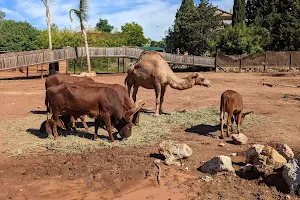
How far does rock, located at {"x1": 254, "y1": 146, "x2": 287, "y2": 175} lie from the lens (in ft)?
22.6

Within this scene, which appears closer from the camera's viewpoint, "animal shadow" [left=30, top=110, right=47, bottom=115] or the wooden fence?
"animal shadow" [left=30, top=110, right=47, bottom=115]

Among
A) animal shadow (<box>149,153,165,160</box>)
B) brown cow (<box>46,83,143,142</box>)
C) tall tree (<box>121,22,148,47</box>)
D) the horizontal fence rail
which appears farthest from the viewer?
tall tree (<box>121,22,148,47</box>)

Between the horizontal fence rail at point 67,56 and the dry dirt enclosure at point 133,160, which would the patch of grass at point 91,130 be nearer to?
the dry dirt enclosure at point 133,160

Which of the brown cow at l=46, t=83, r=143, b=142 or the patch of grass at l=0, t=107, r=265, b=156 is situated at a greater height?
the brown cow at l=46, t=83, r=143, b=142

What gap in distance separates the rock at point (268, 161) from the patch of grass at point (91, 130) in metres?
3.19

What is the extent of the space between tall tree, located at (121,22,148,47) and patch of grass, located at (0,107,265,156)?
64043mm

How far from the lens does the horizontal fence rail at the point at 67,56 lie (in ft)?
86.5

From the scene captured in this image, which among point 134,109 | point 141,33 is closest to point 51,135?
point 134,109

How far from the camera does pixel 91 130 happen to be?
10.8m

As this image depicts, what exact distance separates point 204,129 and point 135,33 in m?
69.9

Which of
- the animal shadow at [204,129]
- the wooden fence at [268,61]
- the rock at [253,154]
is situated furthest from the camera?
the wooden fence at [268,61]

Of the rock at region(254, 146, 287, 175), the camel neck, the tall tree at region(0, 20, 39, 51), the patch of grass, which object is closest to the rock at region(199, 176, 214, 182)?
the rock at region(254, 146, 287, 175)

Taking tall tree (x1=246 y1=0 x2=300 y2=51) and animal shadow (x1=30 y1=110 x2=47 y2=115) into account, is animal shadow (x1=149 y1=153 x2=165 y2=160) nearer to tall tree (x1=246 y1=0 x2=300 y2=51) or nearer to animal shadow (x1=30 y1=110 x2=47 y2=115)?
animal shadow (x1=30 y1=110 x2=47 y2=115)

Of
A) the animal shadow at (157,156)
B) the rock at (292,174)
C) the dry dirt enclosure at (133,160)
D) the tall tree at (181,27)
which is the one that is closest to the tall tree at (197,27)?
the tall tree at (181,27)
